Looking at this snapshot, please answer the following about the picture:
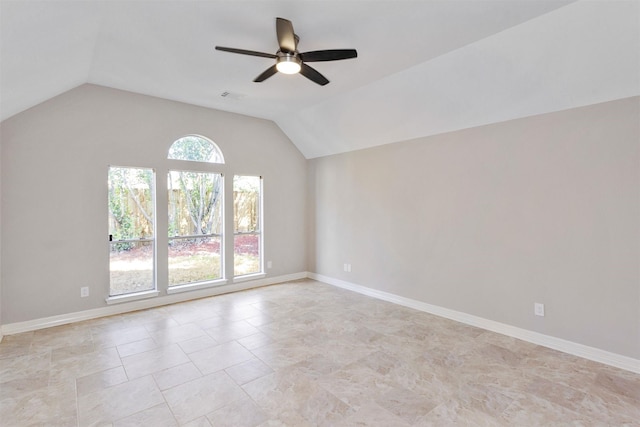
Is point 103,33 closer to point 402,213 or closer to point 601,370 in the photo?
point 402,213

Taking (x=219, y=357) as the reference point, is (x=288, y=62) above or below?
above

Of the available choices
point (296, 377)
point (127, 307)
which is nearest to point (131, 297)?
point (127, 307)

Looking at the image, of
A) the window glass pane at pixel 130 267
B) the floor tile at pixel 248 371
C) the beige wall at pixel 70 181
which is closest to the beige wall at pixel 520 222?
the floor tile at pixel 248 371

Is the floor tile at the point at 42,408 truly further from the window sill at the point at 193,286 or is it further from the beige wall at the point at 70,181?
the window sill at the point at 193,286

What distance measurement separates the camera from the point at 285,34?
7.57 feet

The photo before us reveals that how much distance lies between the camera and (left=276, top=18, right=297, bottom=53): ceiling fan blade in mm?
2219

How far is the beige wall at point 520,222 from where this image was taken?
9.30 ft

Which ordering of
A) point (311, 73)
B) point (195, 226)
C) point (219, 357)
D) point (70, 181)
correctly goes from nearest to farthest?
point (311, 73)
point (219, 357)
point (70, 181)
point (195, 226)

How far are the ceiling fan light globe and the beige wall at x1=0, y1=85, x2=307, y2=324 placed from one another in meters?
2.67

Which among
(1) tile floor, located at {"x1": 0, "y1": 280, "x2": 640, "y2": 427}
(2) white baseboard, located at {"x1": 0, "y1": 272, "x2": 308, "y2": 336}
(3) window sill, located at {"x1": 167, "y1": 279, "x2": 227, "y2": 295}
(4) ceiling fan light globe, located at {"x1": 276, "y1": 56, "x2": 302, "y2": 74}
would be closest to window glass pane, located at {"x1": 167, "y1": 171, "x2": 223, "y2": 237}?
(3) window sill, located at {"x1": 167, "y1": 279, "x2": 227, "y2": 295}

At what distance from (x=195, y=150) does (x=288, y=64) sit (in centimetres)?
285

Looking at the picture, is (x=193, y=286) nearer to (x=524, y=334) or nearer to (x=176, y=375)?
(x=176, y=375)

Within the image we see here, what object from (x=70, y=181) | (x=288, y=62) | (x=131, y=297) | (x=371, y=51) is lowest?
(x=131, y=297)

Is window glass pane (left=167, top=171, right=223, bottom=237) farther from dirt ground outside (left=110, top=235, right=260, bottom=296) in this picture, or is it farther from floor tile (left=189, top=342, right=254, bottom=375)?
floor tile (left=189, top=342, right=254, bottom=375)
